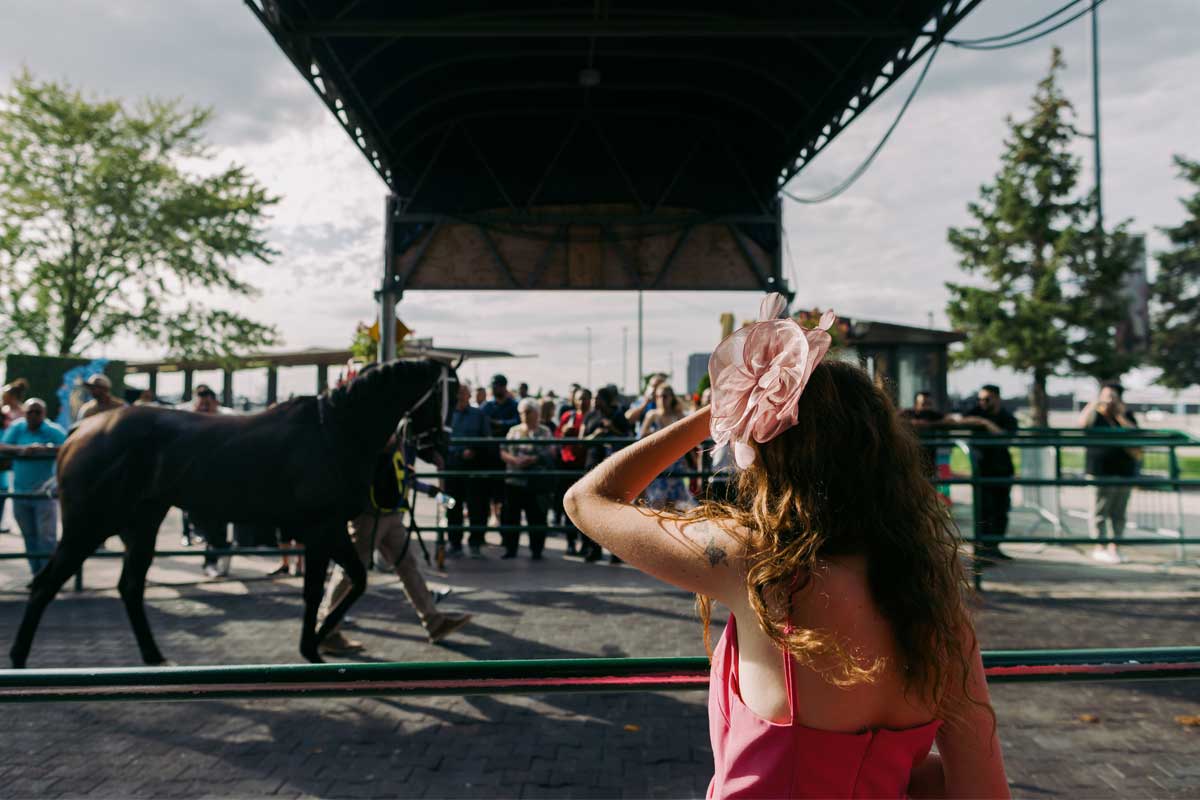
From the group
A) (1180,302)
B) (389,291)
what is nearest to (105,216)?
(389,291)

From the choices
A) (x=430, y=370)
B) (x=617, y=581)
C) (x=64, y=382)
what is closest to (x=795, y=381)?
(x=430, y=370)

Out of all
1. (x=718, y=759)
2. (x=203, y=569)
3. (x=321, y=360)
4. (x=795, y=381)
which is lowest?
(x=203, y=569)

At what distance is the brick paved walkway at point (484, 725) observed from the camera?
3.43 metres

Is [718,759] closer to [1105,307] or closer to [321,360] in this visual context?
A: [1105,307]

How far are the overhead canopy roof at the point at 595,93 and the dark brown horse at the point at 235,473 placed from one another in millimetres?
3709

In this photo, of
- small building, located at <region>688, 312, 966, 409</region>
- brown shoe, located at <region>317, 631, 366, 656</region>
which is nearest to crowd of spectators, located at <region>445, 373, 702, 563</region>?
brown shoe, located at <region>317, 631, 366, 656</region>

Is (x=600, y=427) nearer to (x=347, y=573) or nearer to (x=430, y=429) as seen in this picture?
(x=430, y=429)

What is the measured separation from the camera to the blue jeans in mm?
7227

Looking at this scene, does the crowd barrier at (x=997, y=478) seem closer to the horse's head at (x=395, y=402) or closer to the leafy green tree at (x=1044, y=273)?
the horse's head at (x=395, y=402)

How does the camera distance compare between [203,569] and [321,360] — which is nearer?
[203,569]

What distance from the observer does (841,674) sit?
3.73 ft

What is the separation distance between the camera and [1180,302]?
36875mm

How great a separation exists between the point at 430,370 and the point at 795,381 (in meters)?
4.53

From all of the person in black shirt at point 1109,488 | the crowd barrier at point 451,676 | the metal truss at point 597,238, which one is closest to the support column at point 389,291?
the metal truss at point 597,238
